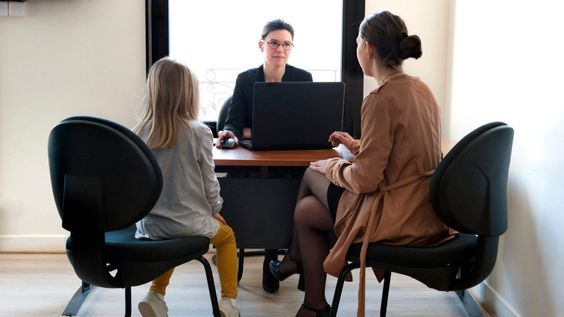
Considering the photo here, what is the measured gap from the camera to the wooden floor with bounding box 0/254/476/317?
2.46 m

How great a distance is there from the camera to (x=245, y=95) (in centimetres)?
284

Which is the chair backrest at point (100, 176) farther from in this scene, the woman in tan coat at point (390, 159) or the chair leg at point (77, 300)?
the chair leg at point (77, 300)

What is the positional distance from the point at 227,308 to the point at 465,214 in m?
0.91

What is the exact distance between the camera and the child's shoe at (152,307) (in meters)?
2.00

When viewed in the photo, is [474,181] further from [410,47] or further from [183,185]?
[183,185]

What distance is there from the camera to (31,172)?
3.17 metres

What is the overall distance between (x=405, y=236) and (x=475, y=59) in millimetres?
1269

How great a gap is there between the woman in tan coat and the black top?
3.21ft

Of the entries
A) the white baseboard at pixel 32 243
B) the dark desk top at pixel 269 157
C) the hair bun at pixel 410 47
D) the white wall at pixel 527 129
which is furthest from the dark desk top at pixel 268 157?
the white baseboard at pixel 32 243

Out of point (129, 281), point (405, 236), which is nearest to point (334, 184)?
point (405, 236)

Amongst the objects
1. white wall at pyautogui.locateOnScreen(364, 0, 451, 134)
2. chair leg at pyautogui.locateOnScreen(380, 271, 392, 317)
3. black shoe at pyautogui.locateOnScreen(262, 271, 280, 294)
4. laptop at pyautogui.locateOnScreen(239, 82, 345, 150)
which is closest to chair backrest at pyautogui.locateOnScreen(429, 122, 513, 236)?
chair leg at pyautogui.locateOnScreen(380, 271, 392, 317)

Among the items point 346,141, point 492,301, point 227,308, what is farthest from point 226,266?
point 492,301

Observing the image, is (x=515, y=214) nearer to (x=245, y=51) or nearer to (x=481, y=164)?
(x=481, y=164)

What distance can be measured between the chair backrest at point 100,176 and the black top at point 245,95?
116 cm
